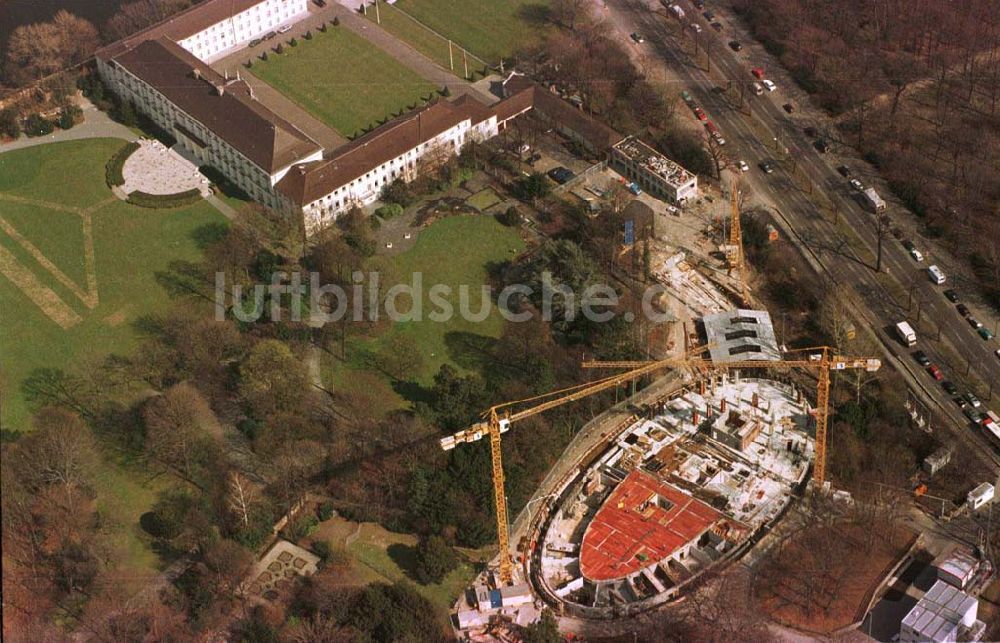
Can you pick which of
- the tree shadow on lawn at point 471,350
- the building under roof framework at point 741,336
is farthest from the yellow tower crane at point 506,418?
the tree shadow on lawn at point 471,350

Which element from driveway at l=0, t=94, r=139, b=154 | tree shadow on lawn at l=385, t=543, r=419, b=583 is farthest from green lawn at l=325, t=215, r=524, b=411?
driveway at l=0, t=94, r=139, b=154

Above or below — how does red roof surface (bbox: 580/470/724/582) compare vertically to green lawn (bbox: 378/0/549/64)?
below

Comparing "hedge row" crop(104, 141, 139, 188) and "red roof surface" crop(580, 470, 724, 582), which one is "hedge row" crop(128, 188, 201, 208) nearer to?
"hedge row" crop(104, 141, 139, 188)

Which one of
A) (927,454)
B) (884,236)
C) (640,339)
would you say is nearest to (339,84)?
(640,339)

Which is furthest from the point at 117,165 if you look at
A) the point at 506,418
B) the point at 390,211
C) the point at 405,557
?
the point at 405,557

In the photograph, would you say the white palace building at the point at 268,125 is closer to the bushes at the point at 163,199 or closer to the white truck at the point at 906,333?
the bushes at the point at 163,199

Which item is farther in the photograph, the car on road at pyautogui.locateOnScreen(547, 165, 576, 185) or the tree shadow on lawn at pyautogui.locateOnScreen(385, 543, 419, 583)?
the car on road at pyautogui.locateOnScreen(547, 165, 576, 185)
